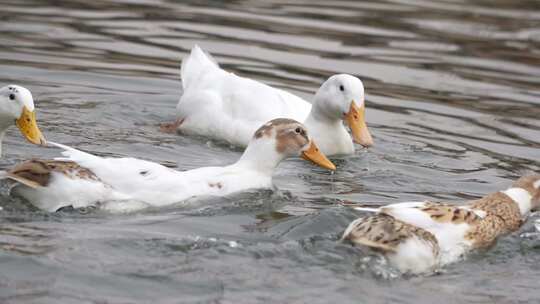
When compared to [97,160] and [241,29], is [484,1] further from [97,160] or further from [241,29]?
[97,160]

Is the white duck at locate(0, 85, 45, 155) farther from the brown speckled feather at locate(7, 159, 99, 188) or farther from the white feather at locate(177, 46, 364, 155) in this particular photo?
the white feather at locate(177, 46, 364, 155)

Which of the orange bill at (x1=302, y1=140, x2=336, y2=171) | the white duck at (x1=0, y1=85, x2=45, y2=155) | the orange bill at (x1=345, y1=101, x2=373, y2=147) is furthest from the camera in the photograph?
the orange bill at (x1=345, y1=101, x2=373, y2=147)

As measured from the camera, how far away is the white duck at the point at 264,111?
1078cm

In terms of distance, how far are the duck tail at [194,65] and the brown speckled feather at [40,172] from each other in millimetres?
3979

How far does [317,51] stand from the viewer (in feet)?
48.9

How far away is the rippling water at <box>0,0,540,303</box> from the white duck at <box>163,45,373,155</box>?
181 millimetres

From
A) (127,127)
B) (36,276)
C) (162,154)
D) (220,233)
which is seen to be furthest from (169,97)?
(36,276)

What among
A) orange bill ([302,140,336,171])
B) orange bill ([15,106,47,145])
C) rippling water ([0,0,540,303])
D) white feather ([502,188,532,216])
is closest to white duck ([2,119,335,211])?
rippling water ([0,0,540,303])

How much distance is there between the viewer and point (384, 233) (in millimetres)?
7371

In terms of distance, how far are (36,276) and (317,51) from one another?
840 cm

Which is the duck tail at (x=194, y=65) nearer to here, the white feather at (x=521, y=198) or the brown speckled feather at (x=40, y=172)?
the brown speckled feather at (x=40, y=172)

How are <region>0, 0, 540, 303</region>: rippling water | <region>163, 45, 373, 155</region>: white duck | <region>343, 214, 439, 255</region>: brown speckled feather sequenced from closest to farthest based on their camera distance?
<region>0, 0, 540, 303</region>: rippling water, <region>343, 214, 439, 255</region>: brown speckled feather, <region>163, 45, 373, 155</region>: white duck

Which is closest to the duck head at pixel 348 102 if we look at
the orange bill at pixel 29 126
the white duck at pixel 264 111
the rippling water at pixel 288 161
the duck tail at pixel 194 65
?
the white duck at pixel 264 111

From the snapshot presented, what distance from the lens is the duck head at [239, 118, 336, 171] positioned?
9.20 meters
